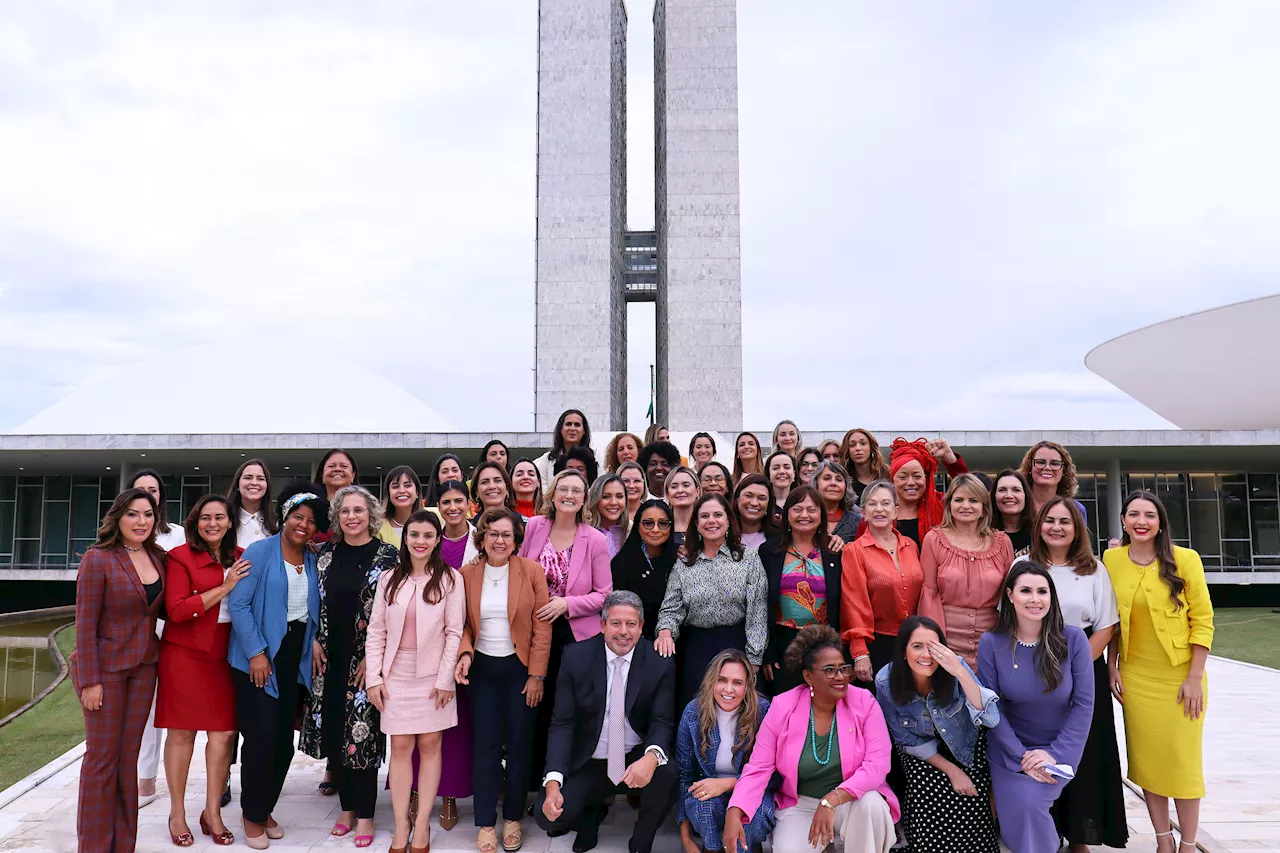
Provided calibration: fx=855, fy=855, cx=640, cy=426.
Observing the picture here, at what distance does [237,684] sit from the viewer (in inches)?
169

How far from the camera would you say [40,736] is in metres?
6.84

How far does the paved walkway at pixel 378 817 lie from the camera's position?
14.1 ft

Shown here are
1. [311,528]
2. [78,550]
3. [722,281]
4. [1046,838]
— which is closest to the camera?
[1046,838]

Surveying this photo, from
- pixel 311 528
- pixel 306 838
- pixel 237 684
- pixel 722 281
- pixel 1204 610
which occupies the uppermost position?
pixel 722 281

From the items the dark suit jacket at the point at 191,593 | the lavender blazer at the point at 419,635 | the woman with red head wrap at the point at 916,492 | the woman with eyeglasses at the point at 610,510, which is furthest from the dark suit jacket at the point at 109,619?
the woman with red head wrap at the point at 916,492

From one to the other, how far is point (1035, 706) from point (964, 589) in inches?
23.4

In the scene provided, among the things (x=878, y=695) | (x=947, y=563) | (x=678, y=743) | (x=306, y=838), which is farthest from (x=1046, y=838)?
(x=306, y=838)

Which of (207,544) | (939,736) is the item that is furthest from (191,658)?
(939,736)

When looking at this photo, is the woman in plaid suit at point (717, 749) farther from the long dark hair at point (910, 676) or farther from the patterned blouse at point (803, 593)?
the long dark hair at point (910, 676)

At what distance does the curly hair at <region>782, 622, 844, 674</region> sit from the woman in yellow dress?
1451 millimetres

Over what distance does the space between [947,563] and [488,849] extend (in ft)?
8.65

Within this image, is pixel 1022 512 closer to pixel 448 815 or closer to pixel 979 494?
pixel 979 494

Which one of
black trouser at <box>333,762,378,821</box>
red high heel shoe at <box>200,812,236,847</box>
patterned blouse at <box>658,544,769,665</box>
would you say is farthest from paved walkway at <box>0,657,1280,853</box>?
patterned blouse at <box>658,544,769,665</box>

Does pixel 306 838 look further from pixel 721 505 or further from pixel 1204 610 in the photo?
pixel 1204 610
